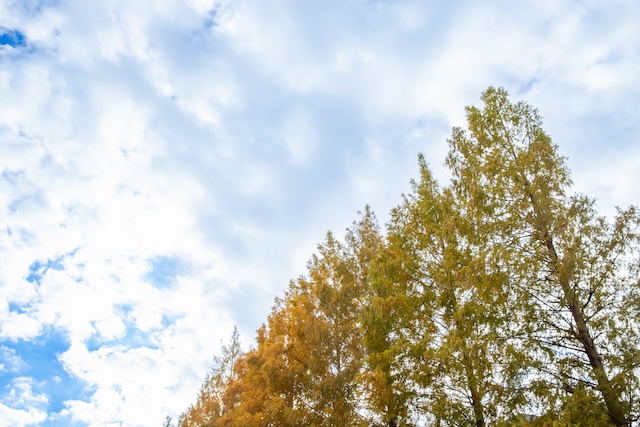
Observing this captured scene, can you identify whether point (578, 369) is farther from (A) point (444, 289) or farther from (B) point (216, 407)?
(B) point (216, 407)

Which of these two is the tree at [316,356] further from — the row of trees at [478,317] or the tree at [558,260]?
the tree at [558,260]

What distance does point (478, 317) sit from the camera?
8.80 m

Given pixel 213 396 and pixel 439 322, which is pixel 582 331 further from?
pixel 213 396

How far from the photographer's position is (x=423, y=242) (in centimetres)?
1057

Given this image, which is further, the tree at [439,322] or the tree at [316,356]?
the tree at [316,356]

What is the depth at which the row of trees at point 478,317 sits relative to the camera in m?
7.74

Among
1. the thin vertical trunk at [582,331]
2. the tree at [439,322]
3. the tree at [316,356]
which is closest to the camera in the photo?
the thin vertical trunk at [582,331]

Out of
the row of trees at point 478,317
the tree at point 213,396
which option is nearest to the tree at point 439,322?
the row of trees at point 478,317

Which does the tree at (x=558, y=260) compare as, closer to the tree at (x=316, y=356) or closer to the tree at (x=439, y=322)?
the tree at (x=439, y=322)

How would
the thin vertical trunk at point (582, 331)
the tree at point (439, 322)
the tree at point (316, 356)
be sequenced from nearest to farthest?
the thin vertical trunk at point (582, 331) < the tree at point (439, 322) < the tree at point (316, 356)

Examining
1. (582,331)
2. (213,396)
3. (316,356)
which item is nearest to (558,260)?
(582,331)

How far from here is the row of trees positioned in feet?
25.4

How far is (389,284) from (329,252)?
4.07 m

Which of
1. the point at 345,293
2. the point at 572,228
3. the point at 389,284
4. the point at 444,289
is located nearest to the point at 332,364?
the point at 345,293
